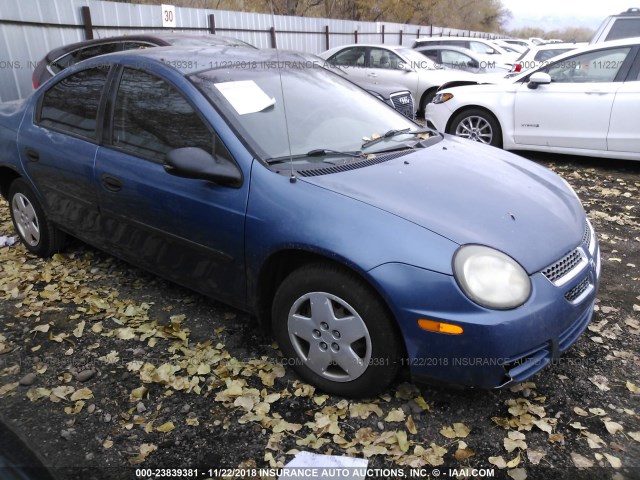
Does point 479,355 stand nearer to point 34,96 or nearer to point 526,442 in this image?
point 526,442

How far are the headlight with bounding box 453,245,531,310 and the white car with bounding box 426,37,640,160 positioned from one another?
5065mm

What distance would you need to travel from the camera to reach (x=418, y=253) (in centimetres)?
224

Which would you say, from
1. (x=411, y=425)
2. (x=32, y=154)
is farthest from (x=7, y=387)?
(x=411, y=425)

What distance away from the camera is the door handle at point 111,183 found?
10.7 feet

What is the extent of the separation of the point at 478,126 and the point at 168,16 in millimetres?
7503

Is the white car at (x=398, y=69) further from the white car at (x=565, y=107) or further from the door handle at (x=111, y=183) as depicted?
the door handle at (x=111, y=183)

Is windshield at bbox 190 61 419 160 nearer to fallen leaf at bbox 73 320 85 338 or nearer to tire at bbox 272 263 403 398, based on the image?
tire at bbox 272 263 403 398

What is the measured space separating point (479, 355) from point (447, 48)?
12.1 m

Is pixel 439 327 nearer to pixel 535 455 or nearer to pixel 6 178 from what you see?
pixel 535 455

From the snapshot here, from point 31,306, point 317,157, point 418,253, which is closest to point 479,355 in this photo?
point 418,253

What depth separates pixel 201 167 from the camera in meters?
2.67

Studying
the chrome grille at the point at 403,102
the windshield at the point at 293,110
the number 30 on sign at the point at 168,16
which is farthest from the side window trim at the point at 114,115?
the number 30 on sign at the point at 168,16

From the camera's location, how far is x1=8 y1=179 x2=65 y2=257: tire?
4.19 meters

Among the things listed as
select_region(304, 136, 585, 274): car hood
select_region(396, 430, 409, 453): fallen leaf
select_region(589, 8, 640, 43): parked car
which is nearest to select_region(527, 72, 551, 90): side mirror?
select_region(589, 8, 640, 43): parked car
